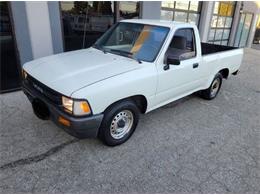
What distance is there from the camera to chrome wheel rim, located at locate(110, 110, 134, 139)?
10.5 feet

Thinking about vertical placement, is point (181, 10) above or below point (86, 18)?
above

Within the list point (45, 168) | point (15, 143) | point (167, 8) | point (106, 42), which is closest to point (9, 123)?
point (15, 143)

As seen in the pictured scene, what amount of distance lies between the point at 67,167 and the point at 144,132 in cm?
142

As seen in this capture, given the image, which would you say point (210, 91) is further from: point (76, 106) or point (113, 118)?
point (76, 106)

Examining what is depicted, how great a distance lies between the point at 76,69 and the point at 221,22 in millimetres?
11384

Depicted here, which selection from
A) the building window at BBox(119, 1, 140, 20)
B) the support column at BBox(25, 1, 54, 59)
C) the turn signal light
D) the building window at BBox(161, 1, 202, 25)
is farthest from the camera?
the building window at BBox(161, 1, 202, 25)

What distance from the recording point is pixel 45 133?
3514 mm

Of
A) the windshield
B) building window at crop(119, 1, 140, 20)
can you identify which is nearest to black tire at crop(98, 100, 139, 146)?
the windshield

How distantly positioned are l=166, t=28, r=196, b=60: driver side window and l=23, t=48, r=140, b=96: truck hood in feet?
2.66

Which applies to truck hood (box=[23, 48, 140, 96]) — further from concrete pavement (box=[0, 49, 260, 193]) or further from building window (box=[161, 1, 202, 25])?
building window (box=[161, 1, 202, 25])

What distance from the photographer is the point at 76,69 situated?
305cm

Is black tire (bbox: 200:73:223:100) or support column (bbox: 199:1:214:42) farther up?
support column (bbox: 199:1:214:42)

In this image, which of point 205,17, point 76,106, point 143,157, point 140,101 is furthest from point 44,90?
point 205,17

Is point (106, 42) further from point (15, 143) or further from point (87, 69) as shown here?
point (15, 143)
